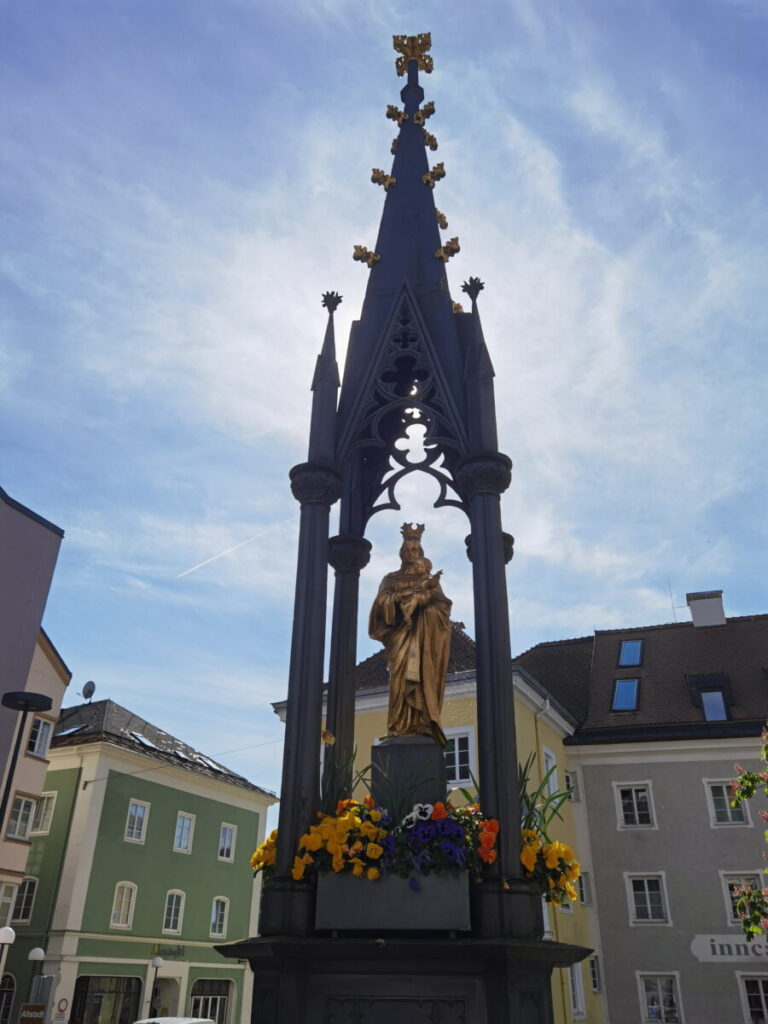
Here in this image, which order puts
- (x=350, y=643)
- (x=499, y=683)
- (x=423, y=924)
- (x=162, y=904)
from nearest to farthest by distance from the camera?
(x=423, y=924) → (x=499, y=683) → (x=350, y=643) → (x=162, y=904)

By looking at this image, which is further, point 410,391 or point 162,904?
point 162,904

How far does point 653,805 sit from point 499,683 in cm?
2402

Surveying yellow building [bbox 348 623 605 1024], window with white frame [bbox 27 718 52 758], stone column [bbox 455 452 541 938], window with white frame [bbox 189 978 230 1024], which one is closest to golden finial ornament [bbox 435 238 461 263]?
stone column [bbox 455 452 541 938]

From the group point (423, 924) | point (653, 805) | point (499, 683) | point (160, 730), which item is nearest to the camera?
point (423, 924)

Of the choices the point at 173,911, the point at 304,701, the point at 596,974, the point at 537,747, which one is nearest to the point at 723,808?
the point at 596,974

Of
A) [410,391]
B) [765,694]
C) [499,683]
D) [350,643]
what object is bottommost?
[499,683]

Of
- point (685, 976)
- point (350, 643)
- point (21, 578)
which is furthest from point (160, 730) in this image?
point (350, 643)

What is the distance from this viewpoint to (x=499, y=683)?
724 cm

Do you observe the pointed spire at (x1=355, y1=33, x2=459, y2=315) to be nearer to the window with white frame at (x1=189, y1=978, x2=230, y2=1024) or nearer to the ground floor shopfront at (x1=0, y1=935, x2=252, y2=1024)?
the ground floor shopfront at (x1=0, y1=935, x2=252, y2=1024)

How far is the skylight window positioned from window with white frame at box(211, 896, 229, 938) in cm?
1703

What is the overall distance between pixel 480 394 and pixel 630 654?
90.0 feet

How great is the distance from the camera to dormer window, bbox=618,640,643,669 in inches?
1313

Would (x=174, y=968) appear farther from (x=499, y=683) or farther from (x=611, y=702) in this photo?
(x=499, y=683)

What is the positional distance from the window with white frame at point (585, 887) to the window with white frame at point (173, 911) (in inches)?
574
